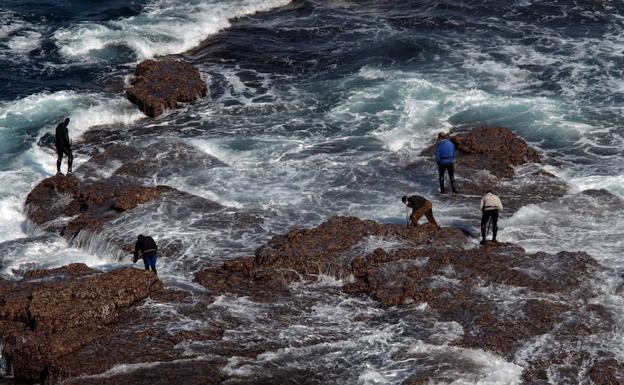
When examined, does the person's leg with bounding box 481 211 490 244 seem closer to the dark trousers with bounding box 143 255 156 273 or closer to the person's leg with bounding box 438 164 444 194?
the person's leg with bounding box 438 164 444 194

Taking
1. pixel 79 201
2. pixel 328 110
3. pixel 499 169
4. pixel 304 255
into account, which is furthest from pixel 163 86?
pixel 304 255

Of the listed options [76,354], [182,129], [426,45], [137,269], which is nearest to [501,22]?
[426,45]

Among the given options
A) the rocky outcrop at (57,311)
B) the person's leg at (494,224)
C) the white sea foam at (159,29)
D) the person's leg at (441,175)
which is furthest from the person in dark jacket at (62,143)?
the white sea foam at (159,29)

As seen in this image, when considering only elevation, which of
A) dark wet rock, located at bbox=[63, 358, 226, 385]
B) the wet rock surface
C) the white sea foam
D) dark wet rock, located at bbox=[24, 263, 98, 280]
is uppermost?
the white sea foam

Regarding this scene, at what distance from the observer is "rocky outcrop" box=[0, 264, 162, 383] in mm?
13602

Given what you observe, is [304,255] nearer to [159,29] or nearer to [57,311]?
[57,311]

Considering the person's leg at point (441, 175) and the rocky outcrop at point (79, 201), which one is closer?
the rocky outcrop at point (79, 201)

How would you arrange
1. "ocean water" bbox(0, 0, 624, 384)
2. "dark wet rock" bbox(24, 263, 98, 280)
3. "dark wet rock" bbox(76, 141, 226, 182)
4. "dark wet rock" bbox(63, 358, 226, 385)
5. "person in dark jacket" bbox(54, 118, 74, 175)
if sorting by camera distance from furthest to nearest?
"dark wet rock" bbox(76, 141, 226, 182), "person in dark jacket" bbox(54, 118, 74, 175), "ocean water" bbox(0, 0, 624, 384), "dark wet rock" bbox(24, 263, 98, 280), "dark wet rock" bbox(63, 358, 226, 385)

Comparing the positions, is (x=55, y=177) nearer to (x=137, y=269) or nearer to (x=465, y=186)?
(x=137, y=269)

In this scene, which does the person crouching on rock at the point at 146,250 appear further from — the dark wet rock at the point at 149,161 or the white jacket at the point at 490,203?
the white jacket at the point at 490,203

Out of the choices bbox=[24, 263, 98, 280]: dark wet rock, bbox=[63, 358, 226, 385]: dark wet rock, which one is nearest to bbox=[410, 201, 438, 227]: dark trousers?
bbox=[63, 358, 226, 385]: dark wet rock

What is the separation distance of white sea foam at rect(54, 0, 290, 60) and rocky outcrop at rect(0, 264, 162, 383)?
16.9 m

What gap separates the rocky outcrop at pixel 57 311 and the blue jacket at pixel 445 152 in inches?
276

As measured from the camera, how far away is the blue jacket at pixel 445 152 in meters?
18.8
